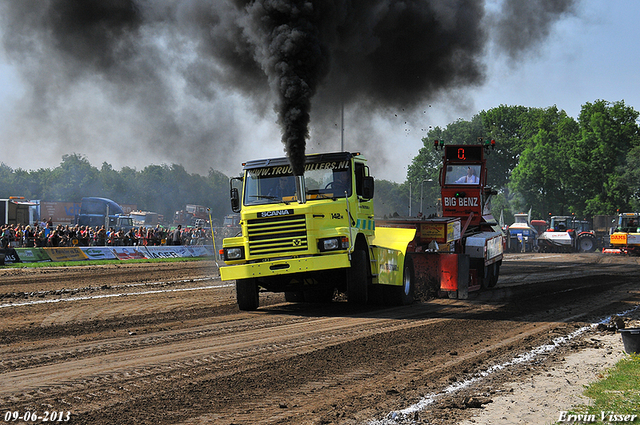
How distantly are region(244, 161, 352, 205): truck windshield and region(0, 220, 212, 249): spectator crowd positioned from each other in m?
18.6

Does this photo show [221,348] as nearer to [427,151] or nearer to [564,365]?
[564,365]

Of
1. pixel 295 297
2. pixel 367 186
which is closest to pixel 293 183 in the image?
pixel 367 186

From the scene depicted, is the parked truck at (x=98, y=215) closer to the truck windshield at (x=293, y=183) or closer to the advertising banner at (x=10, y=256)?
the advertising banner at (x=10, y=256)

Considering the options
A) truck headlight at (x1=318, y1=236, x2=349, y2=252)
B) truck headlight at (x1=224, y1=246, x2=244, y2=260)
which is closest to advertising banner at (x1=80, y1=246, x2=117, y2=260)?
truck headlight at (x1=224, y1=246, x2=244, y2=260)

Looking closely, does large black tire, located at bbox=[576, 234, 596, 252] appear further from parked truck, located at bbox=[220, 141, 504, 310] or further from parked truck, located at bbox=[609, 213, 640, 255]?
parked truck, located at bbox=[220, 141, 504, 310]

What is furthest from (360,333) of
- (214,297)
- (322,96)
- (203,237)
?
(203,237)

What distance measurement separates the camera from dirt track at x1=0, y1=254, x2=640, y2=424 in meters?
5.39

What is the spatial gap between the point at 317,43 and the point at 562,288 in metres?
9.77

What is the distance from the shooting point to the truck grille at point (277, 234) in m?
11.1

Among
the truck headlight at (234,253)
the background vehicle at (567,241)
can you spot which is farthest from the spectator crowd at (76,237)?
the background vehicle at (567,241)

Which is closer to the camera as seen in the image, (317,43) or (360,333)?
(360,333)

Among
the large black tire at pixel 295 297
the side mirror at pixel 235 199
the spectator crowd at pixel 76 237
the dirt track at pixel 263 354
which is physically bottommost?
the dirt track at pixel 263 354

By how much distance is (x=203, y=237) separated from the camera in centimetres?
3734

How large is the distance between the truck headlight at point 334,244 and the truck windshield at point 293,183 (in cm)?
89
